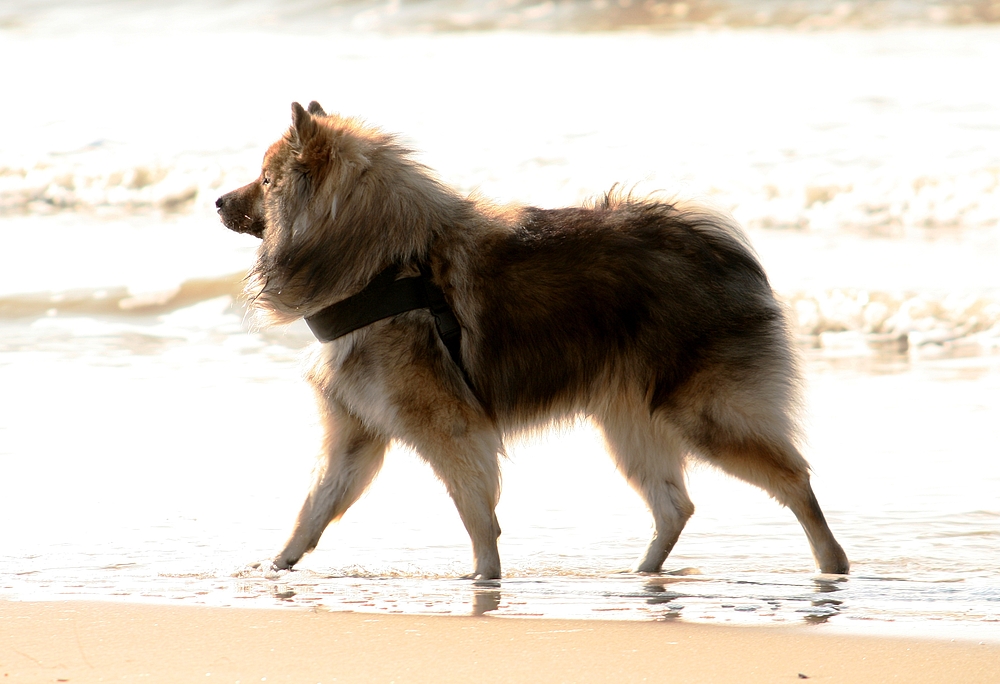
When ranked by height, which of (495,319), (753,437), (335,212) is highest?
(335,212)

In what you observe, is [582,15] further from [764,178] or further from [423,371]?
[423,371]

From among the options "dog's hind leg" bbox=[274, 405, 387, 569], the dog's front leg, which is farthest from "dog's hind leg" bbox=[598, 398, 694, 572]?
"dog's hind leg" bbox=[274, 405, 387, 569]

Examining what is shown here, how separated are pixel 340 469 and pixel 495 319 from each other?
80 centimetres

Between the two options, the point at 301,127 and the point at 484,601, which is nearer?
the point at 484,601

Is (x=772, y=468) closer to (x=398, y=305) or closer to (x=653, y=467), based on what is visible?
(x=653, y=467)

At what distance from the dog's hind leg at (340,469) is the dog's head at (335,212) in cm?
42

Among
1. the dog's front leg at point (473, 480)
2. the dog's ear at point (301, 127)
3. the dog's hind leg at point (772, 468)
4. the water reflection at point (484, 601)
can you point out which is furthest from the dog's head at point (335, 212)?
the dog's hind leg at point (772, 468)

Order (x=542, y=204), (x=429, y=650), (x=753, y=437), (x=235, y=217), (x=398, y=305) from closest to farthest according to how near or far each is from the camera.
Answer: (x=429, y=650), (x=398, y=305), (x=753, y=437), (x=235, y=217), (x=542, y=204)

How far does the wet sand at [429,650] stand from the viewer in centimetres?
262

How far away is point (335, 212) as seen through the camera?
3.85 meters

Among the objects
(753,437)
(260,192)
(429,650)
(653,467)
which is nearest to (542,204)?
(653,467)

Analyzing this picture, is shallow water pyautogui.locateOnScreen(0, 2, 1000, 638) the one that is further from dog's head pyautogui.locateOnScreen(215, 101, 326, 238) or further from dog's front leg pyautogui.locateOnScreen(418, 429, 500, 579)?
dog's head pyautogui.locateOnScreen(215, 101, 326, 238)

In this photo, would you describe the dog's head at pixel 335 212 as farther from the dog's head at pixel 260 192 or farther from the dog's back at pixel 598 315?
the dog's back at pixel 598 315

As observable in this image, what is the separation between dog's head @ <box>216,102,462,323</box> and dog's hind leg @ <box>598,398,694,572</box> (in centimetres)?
95
